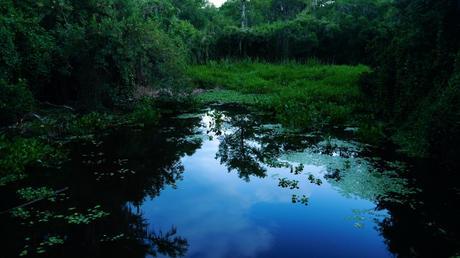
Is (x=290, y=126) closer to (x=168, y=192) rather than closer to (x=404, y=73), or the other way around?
(x=404, y=73)

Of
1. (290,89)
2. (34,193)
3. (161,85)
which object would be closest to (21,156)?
(34,193)

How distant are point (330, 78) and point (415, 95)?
868cm

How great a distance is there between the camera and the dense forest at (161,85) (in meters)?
9.84

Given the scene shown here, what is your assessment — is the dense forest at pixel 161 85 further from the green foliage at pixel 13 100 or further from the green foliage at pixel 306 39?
the green foliage at pixel 306 39

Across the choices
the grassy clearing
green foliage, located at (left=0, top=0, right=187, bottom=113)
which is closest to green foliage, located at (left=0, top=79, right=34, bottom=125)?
green foliage, located at (left=0, top=0, right=187, bottom=113)

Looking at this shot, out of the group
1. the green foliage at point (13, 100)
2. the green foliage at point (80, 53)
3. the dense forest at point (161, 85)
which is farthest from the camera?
the green foliage at point (80, 53)

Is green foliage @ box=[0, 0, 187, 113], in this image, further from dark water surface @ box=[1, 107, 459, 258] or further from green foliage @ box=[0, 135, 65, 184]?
dark water surface @ box=[1, 107, 459, 258]

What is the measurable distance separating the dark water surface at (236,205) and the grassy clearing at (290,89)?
294 cm

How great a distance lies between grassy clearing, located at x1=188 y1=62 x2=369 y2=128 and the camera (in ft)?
46.8

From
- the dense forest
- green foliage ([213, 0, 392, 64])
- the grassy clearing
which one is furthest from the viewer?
green foliage ([213, 0, 392, 64])

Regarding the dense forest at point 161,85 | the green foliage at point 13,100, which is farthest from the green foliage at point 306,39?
the green foliage at point 13,100

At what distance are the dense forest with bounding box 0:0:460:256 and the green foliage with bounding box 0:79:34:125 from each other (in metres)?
0.03

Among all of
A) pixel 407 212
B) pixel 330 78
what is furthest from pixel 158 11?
pixel 407 212

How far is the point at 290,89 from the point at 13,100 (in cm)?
1204
